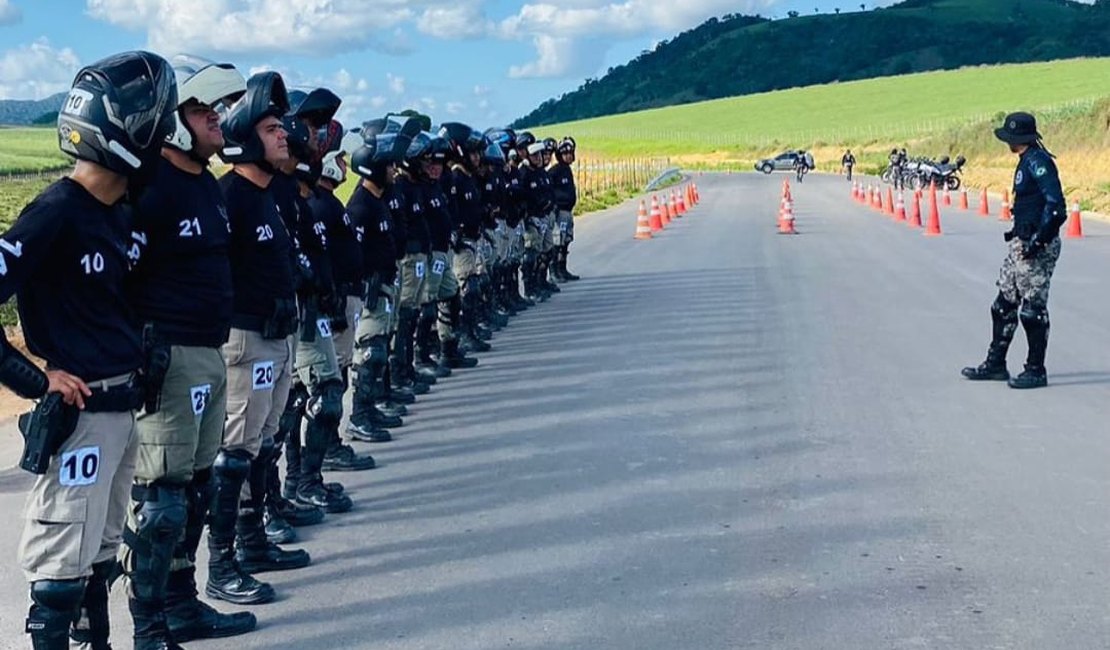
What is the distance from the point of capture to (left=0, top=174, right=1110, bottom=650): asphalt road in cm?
524

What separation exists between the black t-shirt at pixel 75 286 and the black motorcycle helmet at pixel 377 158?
4.70 meters

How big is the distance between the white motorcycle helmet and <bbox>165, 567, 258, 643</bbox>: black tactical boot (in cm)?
172

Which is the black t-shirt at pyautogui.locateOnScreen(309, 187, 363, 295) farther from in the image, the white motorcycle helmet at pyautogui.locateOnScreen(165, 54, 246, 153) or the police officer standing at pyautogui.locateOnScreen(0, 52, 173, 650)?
the police officer standing at pyautogui.locateOnScreen(0, 52, 173, 650)

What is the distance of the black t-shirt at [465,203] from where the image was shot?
483 inches

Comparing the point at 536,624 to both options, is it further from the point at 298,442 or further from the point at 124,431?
the point at 298,442


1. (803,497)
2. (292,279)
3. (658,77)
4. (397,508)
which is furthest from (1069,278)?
(658,77)

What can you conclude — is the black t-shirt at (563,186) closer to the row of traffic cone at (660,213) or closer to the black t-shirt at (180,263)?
the row of traffic cone at (660,213)

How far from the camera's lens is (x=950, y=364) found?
10938 millimetres

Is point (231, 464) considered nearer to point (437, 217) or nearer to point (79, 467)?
Answer: point (79, 467)

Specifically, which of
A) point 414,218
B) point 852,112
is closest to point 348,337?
point 414,218

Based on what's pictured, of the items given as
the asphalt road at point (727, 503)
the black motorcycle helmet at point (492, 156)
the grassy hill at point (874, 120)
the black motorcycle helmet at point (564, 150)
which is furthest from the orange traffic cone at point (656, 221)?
the grassy hill at point (874, 120)

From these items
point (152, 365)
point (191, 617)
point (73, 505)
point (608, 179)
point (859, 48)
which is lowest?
point (608, 179)

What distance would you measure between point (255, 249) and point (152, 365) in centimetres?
141

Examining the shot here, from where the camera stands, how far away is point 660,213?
31125 millimetres
